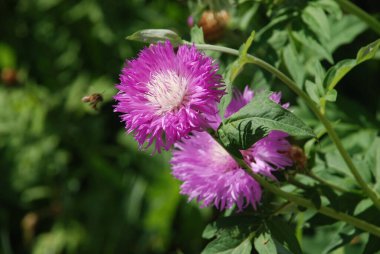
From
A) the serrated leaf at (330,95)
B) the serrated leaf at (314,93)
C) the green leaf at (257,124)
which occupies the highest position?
the green leaf at (257,124)

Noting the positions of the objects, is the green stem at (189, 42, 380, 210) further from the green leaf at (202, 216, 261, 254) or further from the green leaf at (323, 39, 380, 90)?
the green leaf at (202, 216, 261, 254)

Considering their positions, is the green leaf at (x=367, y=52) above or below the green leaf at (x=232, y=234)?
above

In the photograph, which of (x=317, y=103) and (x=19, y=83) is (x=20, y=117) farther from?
(x=317, y=103)

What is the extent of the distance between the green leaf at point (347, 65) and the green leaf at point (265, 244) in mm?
265

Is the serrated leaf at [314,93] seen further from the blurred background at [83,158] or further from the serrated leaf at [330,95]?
the blurred background at [83,158]

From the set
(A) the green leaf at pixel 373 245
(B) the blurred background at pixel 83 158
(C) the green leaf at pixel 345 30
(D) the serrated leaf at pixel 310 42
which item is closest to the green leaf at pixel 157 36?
(D) the serrated leaf at pixel 310 42

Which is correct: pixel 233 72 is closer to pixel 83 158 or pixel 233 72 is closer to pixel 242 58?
pixel 242 58

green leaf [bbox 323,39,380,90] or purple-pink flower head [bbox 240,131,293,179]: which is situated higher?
green leaf [bbox 323,39,380,90]

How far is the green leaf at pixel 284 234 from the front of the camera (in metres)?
1.02

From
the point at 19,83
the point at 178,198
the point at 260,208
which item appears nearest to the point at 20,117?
the point at 19,83

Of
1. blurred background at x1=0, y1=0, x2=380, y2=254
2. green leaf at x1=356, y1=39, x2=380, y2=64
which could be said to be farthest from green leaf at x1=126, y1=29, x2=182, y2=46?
blurred background at x1=0, y1=0, x2=380, y2=254

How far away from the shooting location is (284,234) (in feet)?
3.44

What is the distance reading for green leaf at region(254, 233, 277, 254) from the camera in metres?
0.99

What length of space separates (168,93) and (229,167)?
229mm
